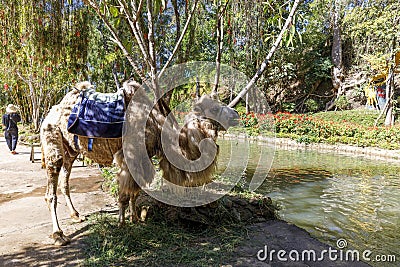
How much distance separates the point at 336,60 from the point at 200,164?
987 inches

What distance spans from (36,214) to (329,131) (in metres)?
13.6

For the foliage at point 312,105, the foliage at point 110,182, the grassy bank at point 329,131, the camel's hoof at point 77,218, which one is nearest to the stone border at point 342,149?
the grassy bank at point 329,131

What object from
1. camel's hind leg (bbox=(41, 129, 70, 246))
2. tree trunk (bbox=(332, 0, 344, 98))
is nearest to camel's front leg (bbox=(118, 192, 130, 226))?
camel's hind leg (bbox=(41, 129, 70, 246))

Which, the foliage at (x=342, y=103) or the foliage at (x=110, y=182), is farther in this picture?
the foliage at (x=342, y=103)

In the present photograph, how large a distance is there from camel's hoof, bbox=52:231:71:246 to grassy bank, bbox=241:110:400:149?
333 inches

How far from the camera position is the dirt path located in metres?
2.64

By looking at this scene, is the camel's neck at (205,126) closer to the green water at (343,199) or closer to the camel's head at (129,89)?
the camel's head at (129,89)

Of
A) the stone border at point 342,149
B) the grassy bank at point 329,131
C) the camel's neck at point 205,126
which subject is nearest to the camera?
the camel's neck at point 205,126

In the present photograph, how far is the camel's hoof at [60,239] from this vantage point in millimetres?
2865

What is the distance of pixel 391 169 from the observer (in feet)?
27.9

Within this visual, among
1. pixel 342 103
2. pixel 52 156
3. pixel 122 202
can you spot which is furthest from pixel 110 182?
pixel 342 103

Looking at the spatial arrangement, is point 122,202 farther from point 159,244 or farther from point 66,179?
point 66,179

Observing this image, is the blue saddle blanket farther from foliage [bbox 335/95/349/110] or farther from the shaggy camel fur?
foliage [bbox 335/95/349/110]

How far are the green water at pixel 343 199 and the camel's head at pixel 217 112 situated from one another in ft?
5.31
